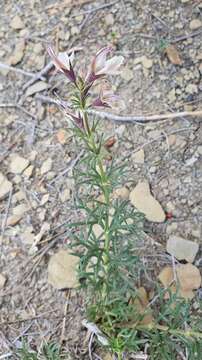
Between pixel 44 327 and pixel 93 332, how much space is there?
21 cm

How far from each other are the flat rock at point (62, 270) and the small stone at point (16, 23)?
1247mm

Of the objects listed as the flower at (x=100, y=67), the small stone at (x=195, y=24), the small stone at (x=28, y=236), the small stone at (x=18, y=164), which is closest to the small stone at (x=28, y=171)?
the small stone at (x=18, y=164)

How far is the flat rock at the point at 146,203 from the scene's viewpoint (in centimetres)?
249

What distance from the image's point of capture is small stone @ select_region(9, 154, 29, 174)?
107 inches

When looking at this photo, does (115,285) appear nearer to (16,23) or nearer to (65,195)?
(65,195)

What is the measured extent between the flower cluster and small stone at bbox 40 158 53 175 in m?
1.01

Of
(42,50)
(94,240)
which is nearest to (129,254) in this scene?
(94,240)

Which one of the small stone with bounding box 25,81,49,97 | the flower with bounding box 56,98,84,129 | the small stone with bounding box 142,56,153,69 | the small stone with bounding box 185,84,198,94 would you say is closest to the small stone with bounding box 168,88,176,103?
the small stone with bounding box 185,84,198,94

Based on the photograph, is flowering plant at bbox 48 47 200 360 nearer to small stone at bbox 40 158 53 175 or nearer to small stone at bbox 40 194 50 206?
small stone at bbox 40 194 50 206

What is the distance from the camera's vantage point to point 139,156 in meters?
2.63

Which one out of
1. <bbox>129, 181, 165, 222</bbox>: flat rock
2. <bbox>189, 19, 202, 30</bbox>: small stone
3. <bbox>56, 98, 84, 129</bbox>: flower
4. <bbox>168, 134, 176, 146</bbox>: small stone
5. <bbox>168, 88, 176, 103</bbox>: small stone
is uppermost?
<bbox>56, 98, 84, 129</bbox>: flower

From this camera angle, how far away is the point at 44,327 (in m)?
2.36

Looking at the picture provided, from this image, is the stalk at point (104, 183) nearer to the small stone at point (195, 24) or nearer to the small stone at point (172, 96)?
the small stone at point (172, 96)

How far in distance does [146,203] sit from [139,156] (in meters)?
0.22
